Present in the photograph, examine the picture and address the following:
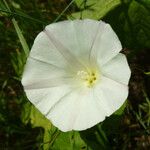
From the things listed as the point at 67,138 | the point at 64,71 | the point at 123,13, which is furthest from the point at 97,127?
the point at 123,13

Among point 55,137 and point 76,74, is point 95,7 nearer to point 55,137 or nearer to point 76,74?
point 76,74

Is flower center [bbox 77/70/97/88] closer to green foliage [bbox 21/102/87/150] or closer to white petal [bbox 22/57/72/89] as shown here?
white petal [bbox 22/57/72/89]

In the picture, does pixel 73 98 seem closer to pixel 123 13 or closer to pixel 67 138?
pixel 67 138

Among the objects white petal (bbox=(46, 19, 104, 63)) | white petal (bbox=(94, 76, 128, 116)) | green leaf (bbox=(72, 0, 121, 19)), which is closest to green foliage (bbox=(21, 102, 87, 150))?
white petal (bbox=(94, 76, 128, 116))

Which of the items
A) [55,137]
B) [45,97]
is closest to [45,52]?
[45,97]

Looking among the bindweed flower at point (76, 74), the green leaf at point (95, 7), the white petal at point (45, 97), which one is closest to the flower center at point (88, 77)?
the bindweed flower at point (76, 74)
